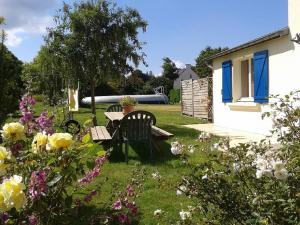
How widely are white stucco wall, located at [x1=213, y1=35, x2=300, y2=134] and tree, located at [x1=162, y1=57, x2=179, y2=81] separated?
6103 centimetres

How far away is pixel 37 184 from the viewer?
2.19 m

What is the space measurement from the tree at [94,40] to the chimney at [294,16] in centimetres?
664

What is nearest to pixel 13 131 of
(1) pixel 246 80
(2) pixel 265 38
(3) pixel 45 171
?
(3) pixel 45 171

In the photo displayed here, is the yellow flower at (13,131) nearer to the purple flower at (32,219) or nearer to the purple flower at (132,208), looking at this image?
the purple flower at (32,219)

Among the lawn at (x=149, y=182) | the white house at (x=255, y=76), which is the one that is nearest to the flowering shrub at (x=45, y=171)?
the lawn at (x=149, y=182)

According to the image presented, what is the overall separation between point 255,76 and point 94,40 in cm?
607

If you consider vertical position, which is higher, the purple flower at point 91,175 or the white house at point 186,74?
the white house at point 186,74

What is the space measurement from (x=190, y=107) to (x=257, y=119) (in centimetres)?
895

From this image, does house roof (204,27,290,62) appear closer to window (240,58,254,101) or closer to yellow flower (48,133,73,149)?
window (240,58,254,101)

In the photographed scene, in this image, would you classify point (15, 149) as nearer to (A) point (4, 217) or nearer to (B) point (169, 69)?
(A) point (4, 217)

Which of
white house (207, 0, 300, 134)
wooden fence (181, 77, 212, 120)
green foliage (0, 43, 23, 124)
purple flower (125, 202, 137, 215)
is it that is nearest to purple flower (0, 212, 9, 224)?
purple flower (125, 202, 137, 215)

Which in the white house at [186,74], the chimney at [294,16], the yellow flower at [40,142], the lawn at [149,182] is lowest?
the lawn at [149,182]

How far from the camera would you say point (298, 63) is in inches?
425

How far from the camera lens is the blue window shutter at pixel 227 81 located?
15242 millimetres
